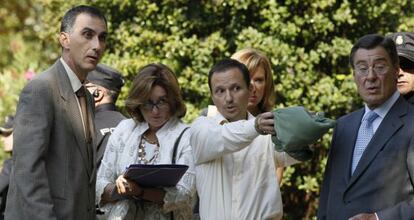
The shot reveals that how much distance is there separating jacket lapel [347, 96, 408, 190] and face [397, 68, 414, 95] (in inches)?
44.7

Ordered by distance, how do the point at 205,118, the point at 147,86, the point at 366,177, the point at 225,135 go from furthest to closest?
1. the point at 147,86
2. the point at 205,118
3. the point at 225,135
4. the point at 366,177

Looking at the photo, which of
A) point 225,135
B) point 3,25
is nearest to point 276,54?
point 225,135

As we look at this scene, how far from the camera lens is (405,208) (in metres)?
4.91

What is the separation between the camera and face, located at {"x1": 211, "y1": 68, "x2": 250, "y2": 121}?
19.7 feet

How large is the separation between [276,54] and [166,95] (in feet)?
11.9

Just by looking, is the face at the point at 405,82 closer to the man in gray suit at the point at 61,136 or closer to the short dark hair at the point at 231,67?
the short dark hair at the point at 231,67

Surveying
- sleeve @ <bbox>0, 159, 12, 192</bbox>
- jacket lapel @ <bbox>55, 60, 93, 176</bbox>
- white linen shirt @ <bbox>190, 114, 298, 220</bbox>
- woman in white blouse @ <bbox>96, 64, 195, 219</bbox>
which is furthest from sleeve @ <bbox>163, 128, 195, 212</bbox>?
sleeve @ <bbox>0, 159, 12, 192</bbox>

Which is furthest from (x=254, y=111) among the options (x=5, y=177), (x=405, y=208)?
(x=5, y=177)

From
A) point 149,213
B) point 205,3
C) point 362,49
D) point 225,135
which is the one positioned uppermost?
point 205,3

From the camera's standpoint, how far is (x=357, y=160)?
5.25m

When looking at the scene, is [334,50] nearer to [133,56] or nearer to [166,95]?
[133,56]

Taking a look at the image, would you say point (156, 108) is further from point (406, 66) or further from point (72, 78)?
point (406, 66)

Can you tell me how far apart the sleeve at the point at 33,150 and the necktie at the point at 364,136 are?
1.60 metres

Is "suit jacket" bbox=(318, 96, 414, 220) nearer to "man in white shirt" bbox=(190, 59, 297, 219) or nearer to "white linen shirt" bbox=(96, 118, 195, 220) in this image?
"man in white shirt" bbox=(190, 59, 297, 219)
